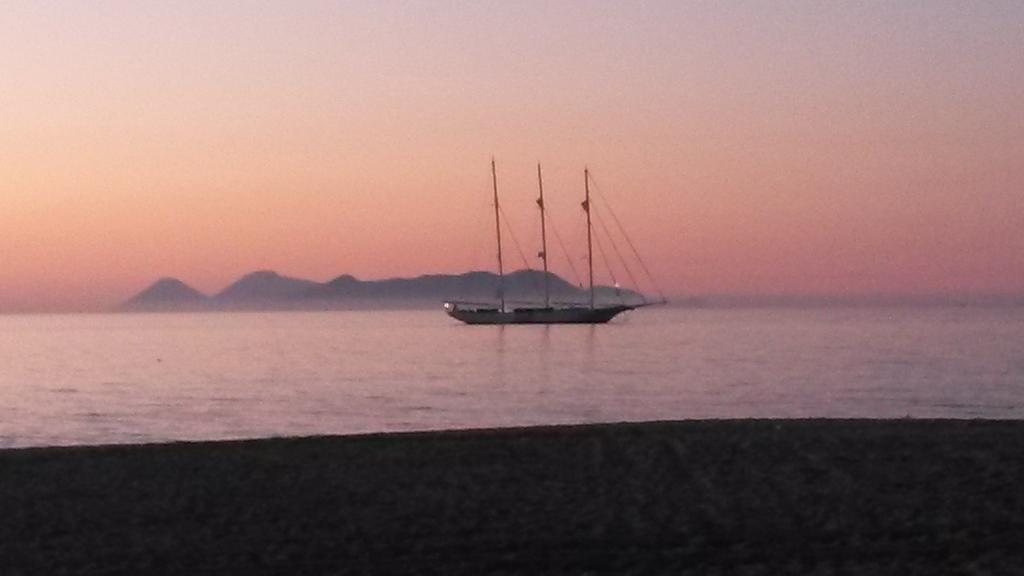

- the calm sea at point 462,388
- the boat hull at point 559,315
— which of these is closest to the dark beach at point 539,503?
the calm sea at point 462,388

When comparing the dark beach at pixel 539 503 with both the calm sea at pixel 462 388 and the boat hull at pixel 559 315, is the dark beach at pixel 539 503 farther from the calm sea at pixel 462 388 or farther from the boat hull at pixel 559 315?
the boat hull at pixel 559 315

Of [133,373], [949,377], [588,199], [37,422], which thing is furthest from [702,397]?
[588,199]

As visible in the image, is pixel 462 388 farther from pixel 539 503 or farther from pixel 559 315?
pixel 559 315

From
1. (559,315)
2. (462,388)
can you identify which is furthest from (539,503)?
(559,315)

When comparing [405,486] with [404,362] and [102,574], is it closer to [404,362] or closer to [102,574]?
[102,574]

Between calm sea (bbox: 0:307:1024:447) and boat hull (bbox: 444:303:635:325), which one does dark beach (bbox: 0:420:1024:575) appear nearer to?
calm sea (bbox: 0:307:1024:447)

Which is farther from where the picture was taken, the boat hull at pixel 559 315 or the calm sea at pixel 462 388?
the boat hull at pixel 559 315

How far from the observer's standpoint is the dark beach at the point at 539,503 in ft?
32.8

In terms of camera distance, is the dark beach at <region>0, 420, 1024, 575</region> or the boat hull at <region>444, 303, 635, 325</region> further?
the boat hull at <region>444, 303, 635, 325</region>

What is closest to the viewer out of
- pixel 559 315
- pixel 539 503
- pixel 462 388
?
pixel 539 503

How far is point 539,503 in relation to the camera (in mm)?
11953

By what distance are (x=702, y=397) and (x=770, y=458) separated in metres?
29.9

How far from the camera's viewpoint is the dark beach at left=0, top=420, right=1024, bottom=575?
9992 mm

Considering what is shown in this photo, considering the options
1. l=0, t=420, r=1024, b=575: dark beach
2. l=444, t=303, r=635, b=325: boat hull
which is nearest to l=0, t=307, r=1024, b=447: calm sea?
l=0, t=420, r=1024, b=575: dark beach
